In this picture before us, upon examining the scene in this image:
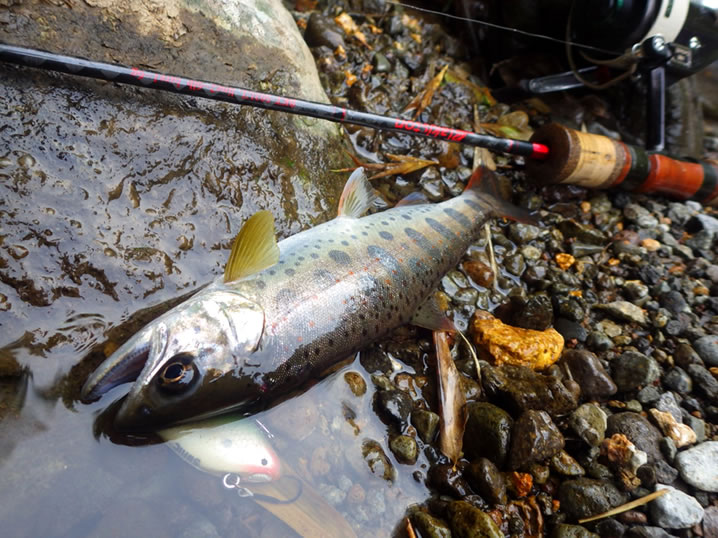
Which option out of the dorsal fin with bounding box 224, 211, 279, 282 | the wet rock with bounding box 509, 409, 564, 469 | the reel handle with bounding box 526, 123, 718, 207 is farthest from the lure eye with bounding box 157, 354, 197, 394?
the reel handle with bounding box 526, 123, 718, 207

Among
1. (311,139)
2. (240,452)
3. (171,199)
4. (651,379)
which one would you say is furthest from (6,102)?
(651,379)

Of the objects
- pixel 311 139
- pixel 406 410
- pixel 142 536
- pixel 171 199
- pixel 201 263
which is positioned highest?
pixel 311 139

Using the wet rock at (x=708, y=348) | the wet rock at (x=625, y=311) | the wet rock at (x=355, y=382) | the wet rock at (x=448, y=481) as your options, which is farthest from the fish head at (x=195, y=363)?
the wet rock at (x=708, y=348)

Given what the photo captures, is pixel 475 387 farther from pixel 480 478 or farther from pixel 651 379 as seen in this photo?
pixel 651 379

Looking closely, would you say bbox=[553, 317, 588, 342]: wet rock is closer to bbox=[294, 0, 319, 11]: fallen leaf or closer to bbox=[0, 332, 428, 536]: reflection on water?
bbox=[0, 332, 428, 536]: reflection on water

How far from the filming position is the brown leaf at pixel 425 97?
4.64m

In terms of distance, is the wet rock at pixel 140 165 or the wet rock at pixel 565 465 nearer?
the wet rock at pixel 140 165

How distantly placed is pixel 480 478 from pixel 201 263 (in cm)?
218

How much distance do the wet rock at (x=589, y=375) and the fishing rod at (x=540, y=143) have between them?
1652 mm

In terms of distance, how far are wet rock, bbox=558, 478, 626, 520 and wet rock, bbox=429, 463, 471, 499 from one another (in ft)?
2.08

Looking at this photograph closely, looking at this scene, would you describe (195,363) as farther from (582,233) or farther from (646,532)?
(582,233)

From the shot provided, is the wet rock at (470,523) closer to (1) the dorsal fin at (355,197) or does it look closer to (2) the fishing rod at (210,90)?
(1) the dorsal fin at (355,197)

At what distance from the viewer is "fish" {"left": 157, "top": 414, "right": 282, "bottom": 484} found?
2393 millimetres

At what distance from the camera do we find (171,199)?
2914 mm
